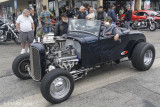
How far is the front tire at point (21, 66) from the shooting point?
4414 mm

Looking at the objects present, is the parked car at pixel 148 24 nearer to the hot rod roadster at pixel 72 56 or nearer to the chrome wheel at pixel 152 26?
the chrome wheel at pixel 152 26

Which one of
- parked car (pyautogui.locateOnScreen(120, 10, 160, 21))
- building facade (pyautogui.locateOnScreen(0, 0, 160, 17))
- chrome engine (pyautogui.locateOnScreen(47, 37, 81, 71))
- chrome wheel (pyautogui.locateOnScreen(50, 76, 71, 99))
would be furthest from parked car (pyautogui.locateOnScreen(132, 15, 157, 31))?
chrome wheel (pyautogui.locateOnScreen(50, 76, 71, 99))

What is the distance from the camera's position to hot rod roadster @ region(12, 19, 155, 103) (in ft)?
11.5

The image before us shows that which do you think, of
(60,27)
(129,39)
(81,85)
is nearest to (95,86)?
(81,85)

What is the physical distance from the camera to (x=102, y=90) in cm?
398

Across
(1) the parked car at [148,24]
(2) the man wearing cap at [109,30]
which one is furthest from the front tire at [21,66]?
(1) the parked car at [148,24]

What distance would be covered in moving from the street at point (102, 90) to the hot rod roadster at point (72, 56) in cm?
27

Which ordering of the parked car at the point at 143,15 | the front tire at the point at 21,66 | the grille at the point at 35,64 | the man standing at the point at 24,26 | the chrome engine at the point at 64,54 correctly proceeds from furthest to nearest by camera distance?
the parked car at the point at 143,15 < the man standing at the point at 24,26 < the front tire at the point at 21,66 < the chrome engine at the point at 64,54 < the grille at the point at 35,64

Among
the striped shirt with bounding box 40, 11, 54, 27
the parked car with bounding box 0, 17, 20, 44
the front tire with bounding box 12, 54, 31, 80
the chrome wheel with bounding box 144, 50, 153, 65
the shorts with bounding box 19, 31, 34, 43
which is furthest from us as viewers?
the parked car with bounding box 0, 17, 20, 44

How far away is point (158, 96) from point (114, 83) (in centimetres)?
105

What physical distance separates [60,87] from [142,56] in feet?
8.19

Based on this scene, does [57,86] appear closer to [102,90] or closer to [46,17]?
[102,90]

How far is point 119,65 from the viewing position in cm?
572

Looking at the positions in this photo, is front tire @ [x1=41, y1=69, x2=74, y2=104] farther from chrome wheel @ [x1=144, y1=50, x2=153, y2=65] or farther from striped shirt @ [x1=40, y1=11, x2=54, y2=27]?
striped shirt @ [x1=40, y1=11, x2=54, y2=27]
